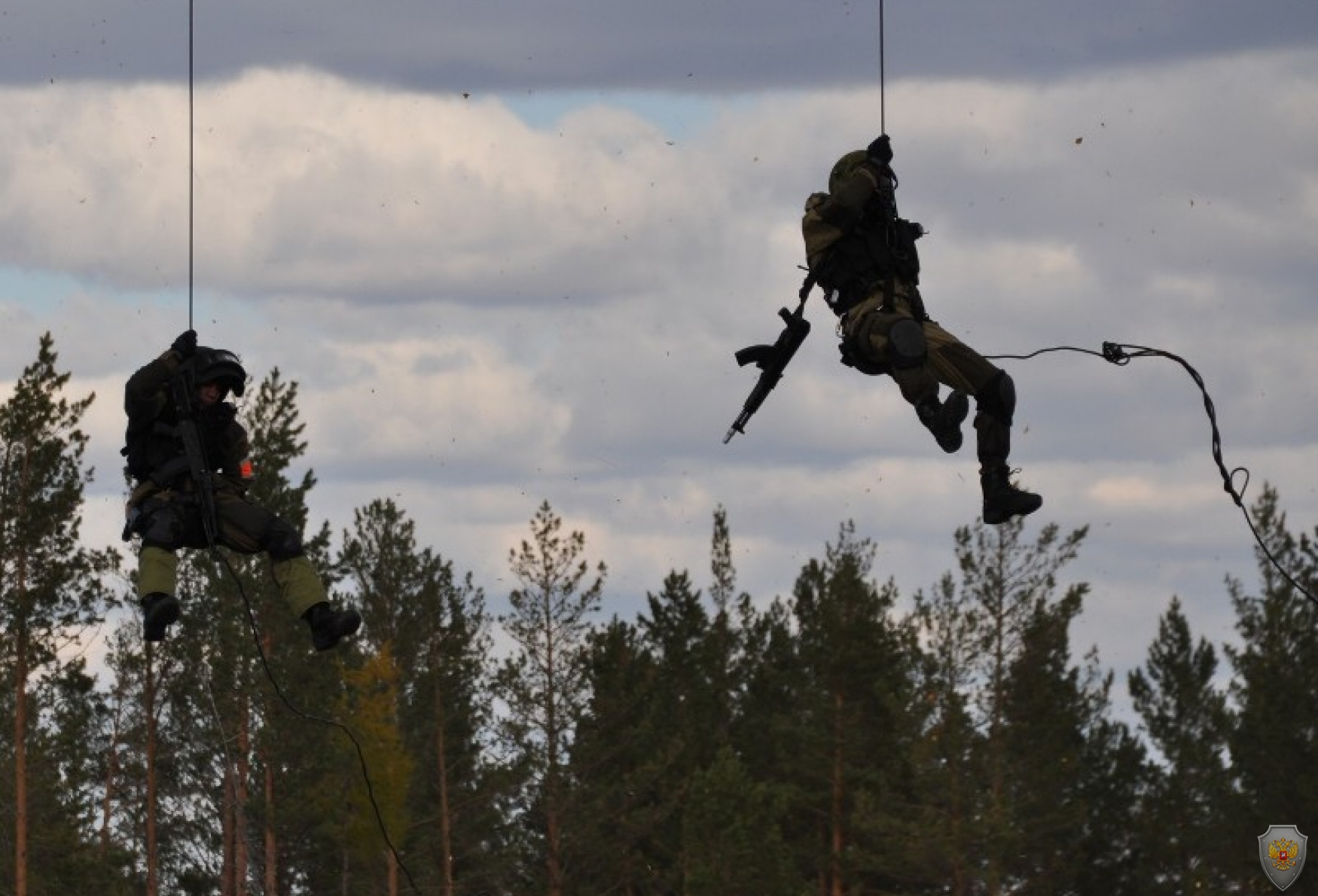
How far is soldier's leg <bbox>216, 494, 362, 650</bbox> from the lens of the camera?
21125mm

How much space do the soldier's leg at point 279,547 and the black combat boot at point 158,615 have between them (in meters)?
0.78

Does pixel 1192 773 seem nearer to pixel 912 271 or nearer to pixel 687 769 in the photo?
pixel 687 769

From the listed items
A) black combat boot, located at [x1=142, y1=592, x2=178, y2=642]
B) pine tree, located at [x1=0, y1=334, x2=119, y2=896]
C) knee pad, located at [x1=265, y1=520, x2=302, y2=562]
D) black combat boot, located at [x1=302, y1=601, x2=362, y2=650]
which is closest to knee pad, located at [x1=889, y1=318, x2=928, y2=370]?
black combat boot, located at [x1=302, y1=601, x2=362, y2=650]

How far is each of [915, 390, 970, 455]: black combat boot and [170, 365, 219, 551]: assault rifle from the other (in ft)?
16.2

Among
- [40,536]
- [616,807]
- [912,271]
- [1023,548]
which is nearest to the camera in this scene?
[912,271]

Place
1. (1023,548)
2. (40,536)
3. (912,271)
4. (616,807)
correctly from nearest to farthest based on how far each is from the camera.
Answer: (912,271) < (40,536) < (1023,548) < (616,807)

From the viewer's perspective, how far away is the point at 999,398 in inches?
801

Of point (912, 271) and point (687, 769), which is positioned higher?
point (687, 769)

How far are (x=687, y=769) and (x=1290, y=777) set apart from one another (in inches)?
570

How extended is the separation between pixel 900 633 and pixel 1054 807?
205 inches

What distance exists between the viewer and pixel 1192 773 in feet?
237

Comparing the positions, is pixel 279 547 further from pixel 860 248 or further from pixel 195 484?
pixel 860 248

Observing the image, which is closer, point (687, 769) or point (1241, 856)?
point (1241, 856)

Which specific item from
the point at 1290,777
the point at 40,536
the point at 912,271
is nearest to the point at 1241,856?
the point at 1290,777
